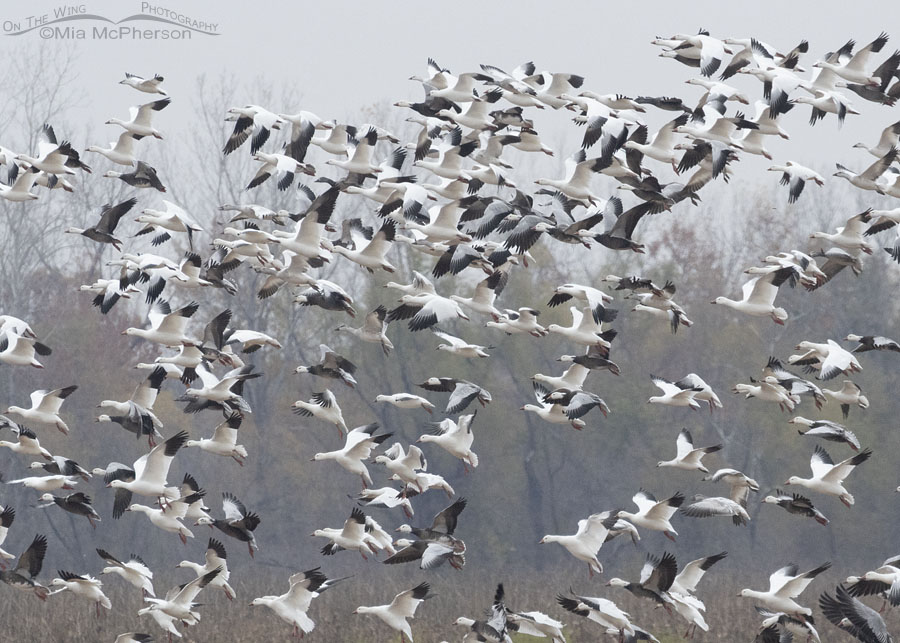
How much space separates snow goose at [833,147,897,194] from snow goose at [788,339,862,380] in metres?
1.89

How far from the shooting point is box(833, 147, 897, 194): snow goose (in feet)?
52.7

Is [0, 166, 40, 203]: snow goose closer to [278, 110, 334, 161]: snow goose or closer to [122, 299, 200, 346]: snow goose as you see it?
[122, 299, 200, 346]: snow goose

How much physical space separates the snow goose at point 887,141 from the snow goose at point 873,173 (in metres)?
0.36

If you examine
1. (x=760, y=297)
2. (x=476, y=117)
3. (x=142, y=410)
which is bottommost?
(x=142, y=410)

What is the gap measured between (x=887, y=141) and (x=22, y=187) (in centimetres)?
1050

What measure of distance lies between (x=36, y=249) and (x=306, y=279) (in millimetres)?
25813

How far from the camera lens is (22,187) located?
17688 mm

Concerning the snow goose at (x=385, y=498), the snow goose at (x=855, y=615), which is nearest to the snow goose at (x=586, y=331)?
the snow goose at (x=385, y=498)

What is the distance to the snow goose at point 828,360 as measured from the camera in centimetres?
1525

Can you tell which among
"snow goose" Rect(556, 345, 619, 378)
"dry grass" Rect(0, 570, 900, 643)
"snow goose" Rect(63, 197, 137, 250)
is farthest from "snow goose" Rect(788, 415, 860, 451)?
"snow goose" Rect(63, 197, 137, 250)

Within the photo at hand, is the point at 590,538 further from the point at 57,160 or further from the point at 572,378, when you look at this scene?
the point at 57,160

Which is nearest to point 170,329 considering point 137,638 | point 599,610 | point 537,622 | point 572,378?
point 137,638

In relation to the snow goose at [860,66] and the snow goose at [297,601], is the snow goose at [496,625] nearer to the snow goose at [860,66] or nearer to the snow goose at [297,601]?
the snow goose at [297,601]

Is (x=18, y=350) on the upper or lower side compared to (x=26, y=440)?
upper
